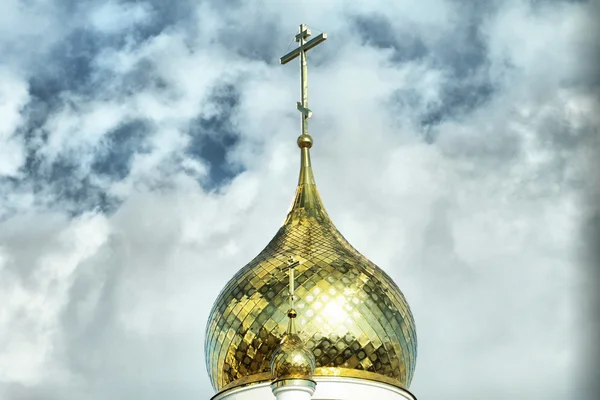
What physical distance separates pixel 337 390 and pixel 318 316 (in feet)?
3.92

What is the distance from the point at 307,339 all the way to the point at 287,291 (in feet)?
2.99

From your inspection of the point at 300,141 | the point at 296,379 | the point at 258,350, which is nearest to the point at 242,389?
the point at 258,350

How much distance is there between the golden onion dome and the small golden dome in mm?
980

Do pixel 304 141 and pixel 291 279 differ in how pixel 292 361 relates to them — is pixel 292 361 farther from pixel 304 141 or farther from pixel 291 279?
pixel 304 141

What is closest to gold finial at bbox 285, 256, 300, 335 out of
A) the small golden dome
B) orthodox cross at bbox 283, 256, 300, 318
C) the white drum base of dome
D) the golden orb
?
orthodox cross at bbox 283, 256, 300, 318

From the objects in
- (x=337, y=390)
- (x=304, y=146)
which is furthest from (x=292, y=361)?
(x=304, y=146)

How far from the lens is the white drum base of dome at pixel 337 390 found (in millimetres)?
17031

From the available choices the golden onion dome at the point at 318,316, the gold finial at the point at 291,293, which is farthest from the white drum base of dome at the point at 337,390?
the gold finial at the point at 291,293

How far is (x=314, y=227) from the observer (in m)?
19.3

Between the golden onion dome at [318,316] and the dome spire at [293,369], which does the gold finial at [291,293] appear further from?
the dome spire at [293,369]

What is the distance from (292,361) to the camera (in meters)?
16.0

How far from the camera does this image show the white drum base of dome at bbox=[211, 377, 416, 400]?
17.0 meters

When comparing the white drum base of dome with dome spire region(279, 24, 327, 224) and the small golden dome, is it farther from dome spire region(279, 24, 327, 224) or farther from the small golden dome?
dome spire region(279, 24, 327, 224)

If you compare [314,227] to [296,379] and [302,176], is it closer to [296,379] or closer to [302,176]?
[302,176]
